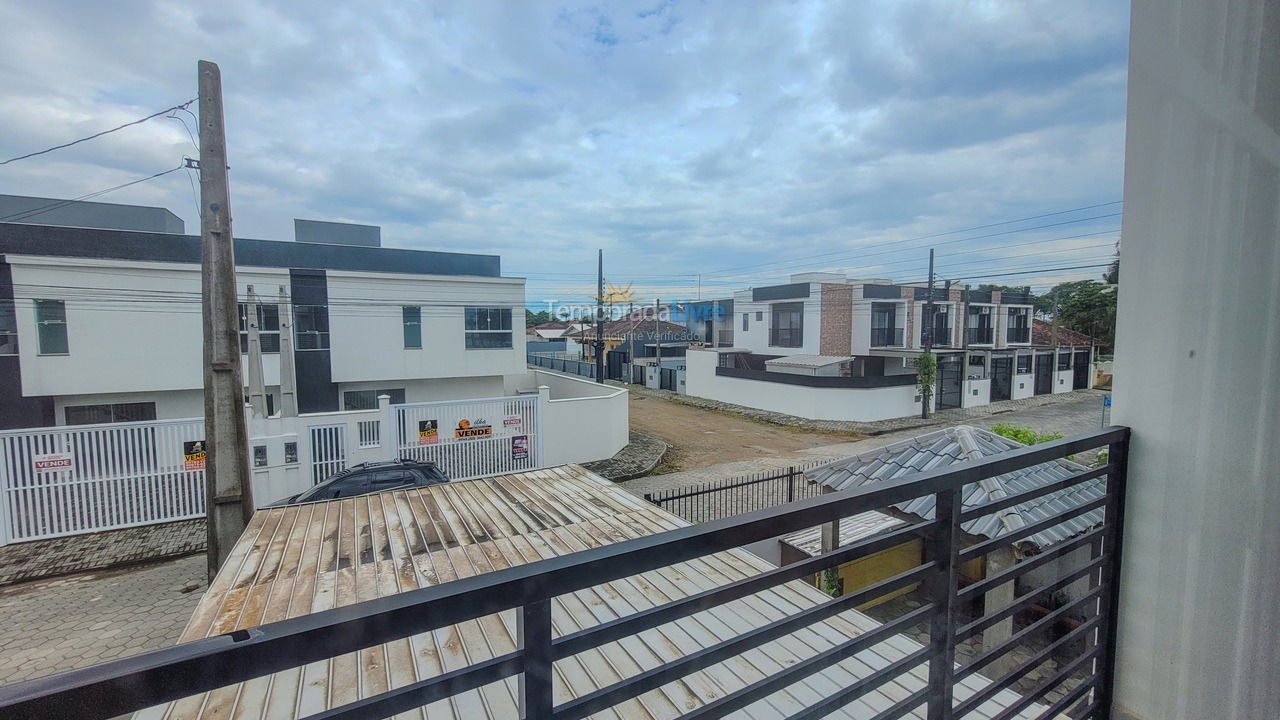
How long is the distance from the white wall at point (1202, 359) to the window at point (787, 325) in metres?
18.2

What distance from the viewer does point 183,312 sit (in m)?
10.7

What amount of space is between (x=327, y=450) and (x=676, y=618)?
8146mm

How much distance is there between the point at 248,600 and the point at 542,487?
2378mm

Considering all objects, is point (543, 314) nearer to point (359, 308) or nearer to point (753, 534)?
point (359, 308)

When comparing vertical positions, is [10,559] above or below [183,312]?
below

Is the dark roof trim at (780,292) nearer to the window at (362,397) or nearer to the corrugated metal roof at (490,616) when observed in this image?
the window at (362,397)

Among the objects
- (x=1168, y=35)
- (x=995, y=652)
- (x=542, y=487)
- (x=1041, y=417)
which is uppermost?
(x=1168, y=35)

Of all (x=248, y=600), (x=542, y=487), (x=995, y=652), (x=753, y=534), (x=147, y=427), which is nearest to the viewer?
(x=753, y=534)

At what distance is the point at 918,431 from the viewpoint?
13.8m

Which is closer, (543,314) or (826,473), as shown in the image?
(826,473)

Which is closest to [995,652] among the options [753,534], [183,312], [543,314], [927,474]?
[927,474]

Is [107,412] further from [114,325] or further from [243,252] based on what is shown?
[243,252]

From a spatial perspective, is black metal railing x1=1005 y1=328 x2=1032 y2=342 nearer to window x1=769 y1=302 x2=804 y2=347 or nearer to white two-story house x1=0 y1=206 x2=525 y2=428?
window x1=769 y1=302 x2=804 y2=347

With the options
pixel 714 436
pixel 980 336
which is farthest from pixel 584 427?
pixel 980 336
